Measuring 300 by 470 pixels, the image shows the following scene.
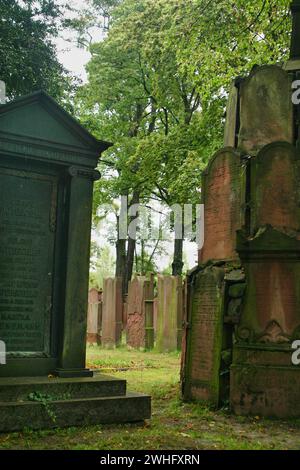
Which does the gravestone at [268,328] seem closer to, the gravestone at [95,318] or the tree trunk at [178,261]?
the gravestone at [95,318]

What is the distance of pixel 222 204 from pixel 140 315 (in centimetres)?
895

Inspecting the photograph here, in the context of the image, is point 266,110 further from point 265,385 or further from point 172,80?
point 172,80

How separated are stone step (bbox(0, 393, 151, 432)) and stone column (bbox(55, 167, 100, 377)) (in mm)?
536

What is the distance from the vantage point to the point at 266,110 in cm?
784

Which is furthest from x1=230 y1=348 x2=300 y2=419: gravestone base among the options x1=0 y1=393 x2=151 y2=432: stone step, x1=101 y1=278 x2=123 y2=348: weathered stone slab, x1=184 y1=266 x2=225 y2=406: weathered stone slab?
x1=101 y1=278 x2=123 y2=348: weathered stone slab

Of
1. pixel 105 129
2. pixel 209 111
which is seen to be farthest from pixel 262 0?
pixel 105 129

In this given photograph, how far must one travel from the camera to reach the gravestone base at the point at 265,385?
6367 mm

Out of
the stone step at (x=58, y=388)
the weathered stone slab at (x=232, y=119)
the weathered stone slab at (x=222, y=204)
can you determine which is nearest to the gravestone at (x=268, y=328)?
the weathered stone slab at (x=222, y=204)

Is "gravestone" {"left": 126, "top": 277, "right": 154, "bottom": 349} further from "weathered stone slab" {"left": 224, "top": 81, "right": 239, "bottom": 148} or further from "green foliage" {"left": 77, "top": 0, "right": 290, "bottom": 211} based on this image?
"weathered stone slab" {"left": 224, "top": 81, "right": 239, "bottom": 148}

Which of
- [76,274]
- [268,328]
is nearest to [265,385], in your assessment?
[268,328]

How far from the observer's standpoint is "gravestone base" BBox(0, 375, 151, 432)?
5141 mm

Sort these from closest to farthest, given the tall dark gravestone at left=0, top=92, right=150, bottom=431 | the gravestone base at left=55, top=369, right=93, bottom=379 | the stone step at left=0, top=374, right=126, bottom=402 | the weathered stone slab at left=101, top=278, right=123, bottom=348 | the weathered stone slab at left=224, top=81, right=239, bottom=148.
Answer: the stone step at left=0, top=374, right=126, bottom=402 → the tall dark gravestone at left=0, top=92, right=150, bottom=431 → the gravestone base at left=55, top=369, right=93, bottom=379 → the weathered stone slab at left=224, top=81, right=239, bottom=148 → the weathered stone slab at left=101, top=278, right=123, bottom=348

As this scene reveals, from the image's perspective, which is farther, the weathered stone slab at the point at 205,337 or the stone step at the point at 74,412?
the weathered stone slab at the point at 205,337

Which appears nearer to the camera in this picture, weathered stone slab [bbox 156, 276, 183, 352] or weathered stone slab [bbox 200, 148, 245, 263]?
weathered stone slab [bbox 200, 148, 245, 263]
